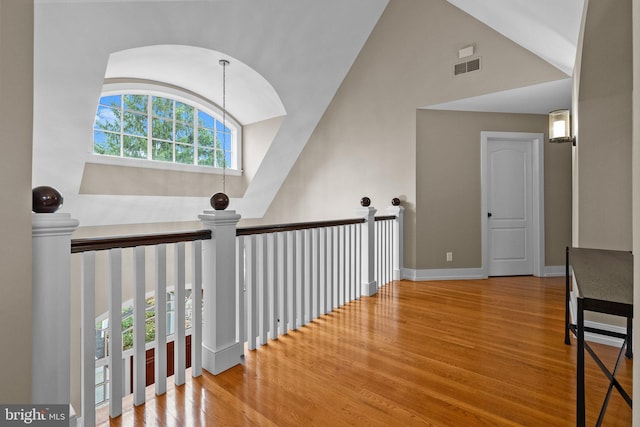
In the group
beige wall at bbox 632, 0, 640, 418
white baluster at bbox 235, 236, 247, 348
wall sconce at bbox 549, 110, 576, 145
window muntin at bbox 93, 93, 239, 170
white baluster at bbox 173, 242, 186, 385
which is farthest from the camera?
window muntin at bbox 93, 93, 239, 170

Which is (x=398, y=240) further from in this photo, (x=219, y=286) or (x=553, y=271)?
(x=219, y=286)

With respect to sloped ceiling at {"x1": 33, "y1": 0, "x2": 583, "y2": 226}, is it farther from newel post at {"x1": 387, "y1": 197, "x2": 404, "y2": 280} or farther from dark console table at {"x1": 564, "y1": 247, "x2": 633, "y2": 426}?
dark console table at {"x1": 564, "y1": 247, "x2": 633, "y2": 426}

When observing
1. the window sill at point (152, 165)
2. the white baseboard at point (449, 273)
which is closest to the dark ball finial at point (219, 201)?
the window sill at point (152, 165)

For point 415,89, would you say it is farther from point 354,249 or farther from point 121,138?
point 121,138

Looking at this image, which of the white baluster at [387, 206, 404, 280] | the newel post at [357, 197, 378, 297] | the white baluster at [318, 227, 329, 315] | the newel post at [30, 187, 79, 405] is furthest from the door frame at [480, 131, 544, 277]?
the newel post at [30, 187, 79, 405]

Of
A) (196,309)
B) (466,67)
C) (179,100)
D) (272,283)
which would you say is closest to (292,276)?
(272,283)

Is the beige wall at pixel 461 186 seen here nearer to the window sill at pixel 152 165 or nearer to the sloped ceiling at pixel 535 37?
the sloped ceiling at pixel 535 37

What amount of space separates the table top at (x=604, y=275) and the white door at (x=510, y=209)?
2471mm

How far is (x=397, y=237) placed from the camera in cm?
437

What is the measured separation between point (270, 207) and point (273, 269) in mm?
4164

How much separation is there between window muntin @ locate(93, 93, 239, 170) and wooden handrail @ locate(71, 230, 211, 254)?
11.7 feet

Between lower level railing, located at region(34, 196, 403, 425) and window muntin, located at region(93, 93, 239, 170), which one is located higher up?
window muntin, located at region(93, 93, 239, 170)

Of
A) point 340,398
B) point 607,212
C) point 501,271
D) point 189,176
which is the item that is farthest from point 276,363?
point 189,176

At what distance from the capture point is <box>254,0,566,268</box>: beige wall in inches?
151
